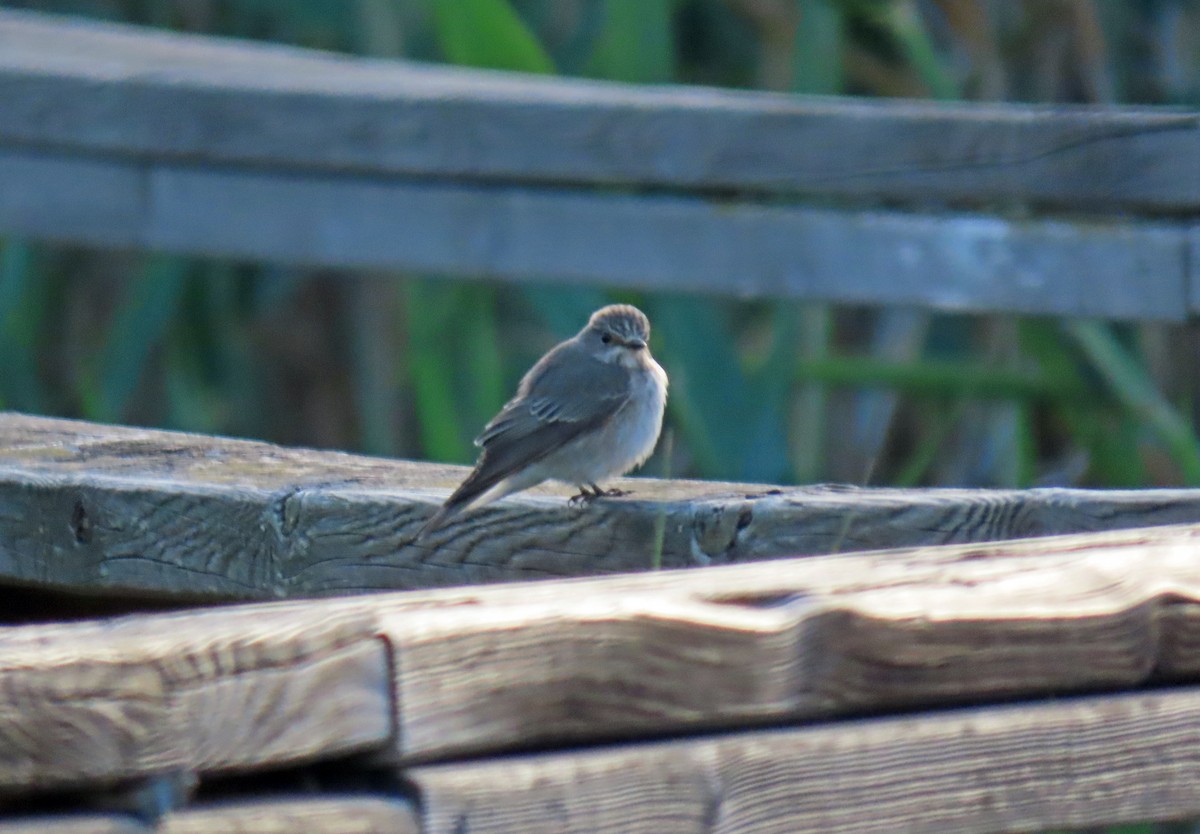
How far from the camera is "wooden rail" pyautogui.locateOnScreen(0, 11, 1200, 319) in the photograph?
3.61m

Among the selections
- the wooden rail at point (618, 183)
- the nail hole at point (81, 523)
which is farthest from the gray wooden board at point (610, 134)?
the nail hole at point (81, 523)

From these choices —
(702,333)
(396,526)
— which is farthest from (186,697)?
(702,333)

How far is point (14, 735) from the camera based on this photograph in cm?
141

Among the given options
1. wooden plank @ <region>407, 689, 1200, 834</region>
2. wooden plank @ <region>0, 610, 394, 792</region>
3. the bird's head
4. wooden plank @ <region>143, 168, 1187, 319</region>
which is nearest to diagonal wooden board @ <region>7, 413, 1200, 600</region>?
wooden plank @ <region>407, 689, 1200, 834</region>

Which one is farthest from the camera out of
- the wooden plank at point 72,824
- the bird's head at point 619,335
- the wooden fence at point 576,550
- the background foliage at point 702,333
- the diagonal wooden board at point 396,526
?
the background foliage at point 702,333

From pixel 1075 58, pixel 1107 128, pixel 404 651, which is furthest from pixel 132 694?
pixel 1075 58

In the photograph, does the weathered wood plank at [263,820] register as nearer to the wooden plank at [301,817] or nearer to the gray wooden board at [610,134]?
the wooden plank at [301,817]

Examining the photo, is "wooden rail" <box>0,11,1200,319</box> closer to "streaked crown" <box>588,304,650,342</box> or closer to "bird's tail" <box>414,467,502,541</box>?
"streaked crown" <box>588,304,650,342</box>

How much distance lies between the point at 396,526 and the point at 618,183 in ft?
5.05

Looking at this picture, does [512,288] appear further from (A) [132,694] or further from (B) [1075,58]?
(A) [132,694]

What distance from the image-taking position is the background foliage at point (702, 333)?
4828 mm

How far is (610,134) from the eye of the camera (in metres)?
3.93

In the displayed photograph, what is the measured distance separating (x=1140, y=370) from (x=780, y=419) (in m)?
1.12

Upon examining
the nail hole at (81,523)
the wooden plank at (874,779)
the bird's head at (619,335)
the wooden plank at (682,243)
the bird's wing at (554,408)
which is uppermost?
the wooden plank at (682,243)
